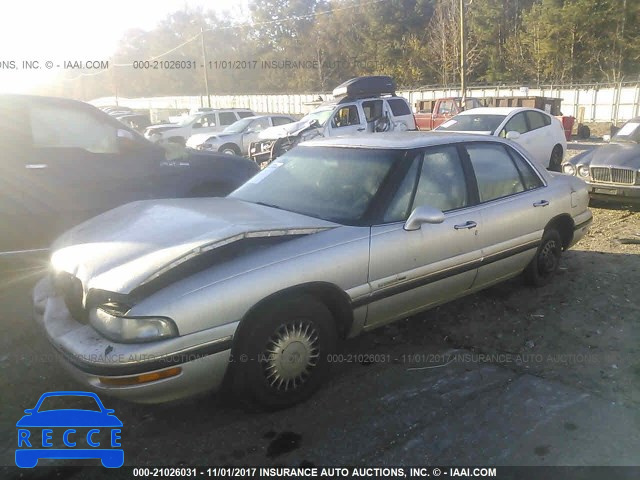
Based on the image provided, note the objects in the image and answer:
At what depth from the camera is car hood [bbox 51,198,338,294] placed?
2744mm

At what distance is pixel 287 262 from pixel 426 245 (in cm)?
113

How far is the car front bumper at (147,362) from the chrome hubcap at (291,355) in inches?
11.0

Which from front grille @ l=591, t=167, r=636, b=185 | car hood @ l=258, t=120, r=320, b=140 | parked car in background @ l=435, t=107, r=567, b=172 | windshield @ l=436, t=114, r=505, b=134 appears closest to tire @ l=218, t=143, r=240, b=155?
car hood @ l=258, t=120, r=320, b=140

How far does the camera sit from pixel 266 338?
9.32 feet

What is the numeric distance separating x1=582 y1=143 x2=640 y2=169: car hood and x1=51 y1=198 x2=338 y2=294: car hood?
236 inches

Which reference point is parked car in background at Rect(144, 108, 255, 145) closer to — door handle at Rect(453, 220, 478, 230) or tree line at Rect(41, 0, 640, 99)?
tree line at Rect(41, 0, 640, 99)

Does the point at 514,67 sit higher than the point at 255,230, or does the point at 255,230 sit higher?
the point at 514,67

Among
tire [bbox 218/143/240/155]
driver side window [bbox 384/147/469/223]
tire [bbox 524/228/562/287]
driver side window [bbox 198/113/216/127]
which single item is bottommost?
tire [bbox 524/228/562/287]

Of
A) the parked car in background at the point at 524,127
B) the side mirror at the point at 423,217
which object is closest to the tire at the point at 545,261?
the side mirror at the point at 423,217

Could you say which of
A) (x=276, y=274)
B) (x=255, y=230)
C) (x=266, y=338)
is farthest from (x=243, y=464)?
(x=255, y=230)

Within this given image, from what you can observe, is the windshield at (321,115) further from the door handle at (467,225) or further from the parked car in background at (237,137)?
the door handle at (467,225)

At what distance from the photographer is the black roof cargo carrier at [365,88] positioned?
48.3 ft

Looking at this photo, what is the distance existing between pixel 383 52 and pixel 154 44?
3904cm

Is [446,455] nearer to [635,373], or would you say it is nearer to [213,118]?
[635,373]
